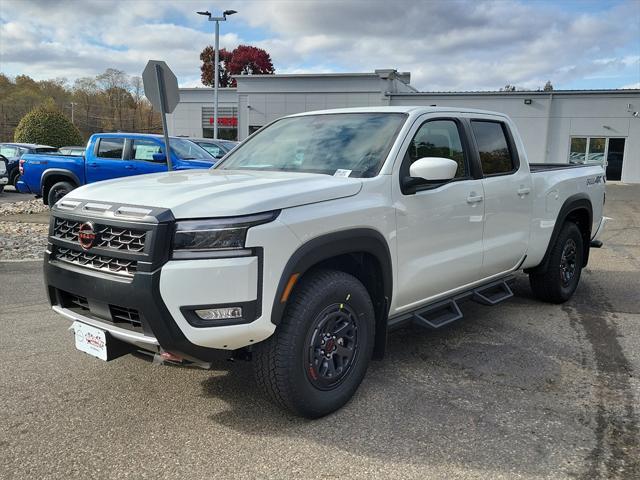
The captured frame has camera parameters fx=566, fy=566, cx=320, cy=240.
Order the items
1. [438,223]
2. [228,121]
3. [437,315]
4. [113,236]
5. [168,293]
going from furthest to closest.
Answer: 1. [228,121]
2. [437,315]
3. [438,223]
4. [113,236]
5. [168,293]

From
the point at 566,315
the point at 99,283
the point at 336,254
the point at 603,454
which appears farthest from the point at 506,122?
the point at 99,283

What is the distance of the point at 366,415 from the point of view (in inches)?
136

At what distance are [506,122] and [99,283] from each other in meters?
3.93

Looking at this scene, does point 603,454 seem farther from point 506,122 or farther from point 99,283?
point 506,122

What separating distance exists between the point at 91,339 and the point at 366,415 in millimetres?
1676

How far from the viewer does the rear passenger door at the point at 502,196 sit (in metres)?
4.66

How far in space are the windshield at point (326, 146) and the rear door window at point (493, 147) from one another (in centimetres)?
103

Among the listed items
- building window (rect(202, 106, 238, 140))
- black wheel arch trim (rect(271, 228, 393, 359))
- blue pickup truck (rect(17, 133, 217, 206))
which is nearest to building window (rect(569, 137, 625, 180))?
building window (rect(202, 106, 238, 140))

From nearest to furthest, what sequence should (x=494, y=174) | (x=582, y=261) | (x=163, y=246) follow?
1. (x=163, y=246)
2. (x=494, y=174)
3. (x=582, y=261)

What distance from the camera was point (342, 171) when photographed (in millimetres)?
3721

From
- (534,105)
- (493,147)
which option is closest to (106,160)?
(493,147)

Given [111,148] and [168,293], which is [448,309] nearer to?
[168,293]

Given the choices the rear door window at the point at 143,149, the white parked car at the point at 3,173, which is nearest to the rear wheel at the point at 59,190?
the rear door window at the point at 143,149

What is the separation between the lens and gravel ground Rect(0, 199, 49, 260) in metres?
8.38
